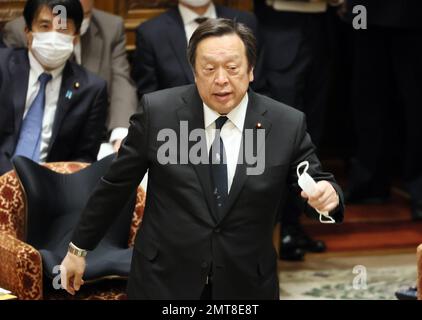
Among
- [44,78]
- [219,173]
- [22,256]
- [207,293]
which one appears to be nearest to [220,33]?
[219,173]

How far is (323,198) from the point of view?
318 cm

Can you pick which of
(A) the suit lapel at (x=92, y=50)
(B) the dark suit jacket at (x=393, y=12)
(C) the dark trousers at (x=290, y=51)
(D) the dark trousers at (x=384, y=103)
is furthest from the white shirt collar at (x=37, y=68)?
(D) the dark trousers at (x=384, y=103)

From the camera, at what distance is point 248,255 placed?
3.40m

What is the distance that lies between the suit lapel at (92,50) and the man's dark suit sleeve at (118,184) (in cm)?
207

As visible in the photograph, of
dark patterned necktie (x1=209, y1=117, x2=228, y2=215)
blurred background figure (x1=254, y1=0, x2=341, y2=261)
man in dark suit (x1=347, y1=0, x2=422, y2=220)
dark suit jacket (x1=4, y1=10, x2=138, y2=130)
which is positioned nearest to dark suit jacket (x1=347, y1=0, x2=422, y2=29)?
man in dark suit (x1=347, y1=0, x2=422, y2=220)

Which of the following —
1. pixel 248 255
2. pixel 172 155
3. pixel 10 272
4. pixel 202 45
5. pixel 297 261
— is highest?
pixel 202 45

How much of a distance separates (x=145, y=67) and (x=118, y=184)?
7.03 ft

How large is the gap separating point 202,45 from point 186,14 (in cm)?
221

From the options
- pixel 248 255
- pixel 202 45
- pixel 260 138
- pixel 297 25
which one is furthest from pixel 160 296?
pixel 297 25

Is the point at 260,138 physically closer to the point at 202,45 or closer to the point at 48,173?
the point at 202,45

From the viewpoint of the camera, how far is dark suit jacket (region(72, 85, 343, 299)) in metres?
3.36

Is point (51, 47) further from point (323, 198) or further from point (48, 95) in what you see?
point (323, 198)

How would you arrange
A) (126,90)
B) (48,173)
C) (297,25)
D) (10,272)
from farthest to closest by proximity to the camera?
(297,25)
(126,90)
(48,173)
(10,272)

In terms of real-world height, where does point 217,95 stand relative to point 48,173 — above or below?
above
